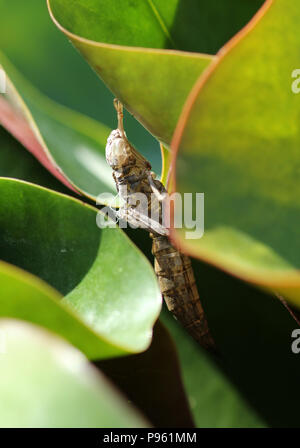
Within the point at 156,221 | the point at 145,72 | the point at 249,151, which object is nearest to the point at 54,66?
the point at 156,221

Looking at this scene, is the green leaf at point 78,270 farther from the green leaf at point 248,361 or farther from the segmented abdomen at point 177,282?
the segmented abdomen at point 177,282

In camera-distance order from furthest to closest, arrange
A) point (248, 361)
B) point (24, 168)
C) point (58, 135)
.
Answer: point (58, 135), point (24, 168), point (248, 361)

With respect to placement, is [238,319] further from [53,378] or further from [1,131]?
[1,131]

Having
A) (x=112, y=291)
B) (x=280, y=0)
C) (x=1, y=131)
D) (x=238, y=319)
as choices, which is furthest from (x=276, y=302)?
(x=1, y=131)

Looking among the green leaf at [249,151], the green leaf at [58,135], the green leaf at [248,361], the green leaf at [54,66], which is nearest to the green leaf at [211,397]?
the green leaf at [248,361]

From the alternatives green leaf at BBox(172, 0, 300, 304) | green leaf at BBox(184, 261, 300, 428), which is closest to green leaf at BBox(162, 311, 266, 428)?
A: green leaf at BBox(184, 261, 300, 428)

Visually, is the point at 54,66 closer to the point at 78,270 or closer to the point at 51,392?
the point at 78,270
